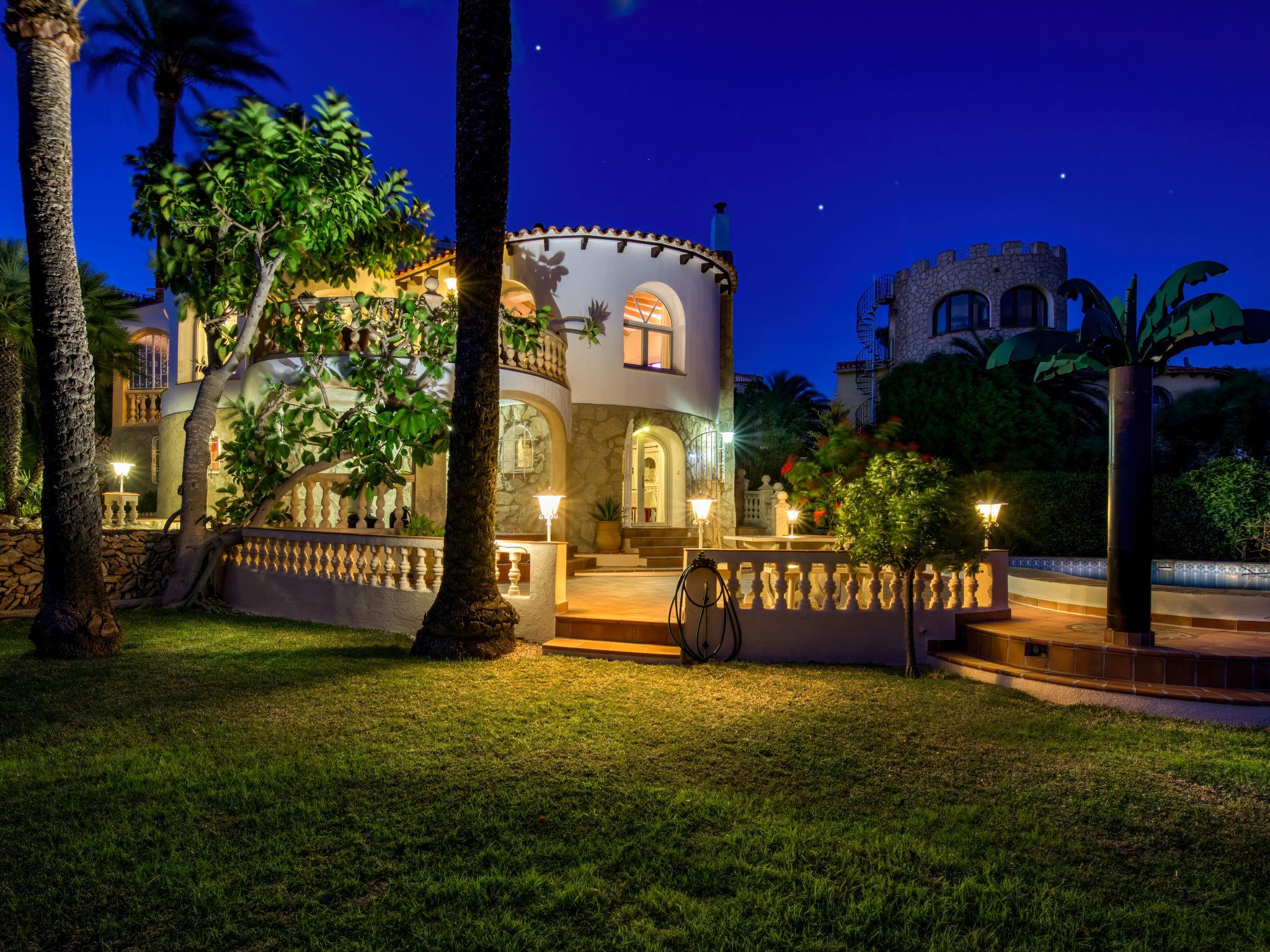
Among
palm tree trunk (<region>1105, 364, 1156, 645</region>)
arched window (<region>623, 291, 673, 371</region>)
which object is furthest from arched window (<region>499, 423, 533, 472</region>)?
palm tree trunk (<region>1105, 364, 1156, 645</region>)

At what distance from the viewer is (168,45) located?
1593cm

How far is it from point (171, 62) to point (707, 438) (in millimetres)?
14462

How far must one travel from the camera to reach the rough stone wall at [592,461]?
623 inches

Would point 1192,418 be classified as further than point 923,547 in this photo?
Yes

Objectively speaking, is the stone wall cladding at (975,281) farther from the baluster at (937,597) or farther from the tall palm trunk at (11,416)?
the tall palm trunk at (11,416)

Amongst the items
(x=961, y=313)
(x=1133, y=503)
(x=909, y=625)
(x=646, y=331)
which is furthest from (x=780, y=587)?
(x=961, y=313)

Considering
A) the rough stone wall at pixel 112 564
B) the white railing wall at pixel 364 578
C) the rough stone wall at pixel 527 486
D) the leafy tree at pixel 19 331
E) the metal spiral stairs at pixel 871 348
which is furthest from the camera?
the metal spiral stairs at pixel 871 348

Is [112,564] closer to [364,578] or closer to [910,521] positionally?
[364,578]

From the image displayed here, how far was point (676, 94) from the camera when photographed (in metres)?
76.6

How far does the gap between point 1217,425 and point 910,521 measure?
18920mm

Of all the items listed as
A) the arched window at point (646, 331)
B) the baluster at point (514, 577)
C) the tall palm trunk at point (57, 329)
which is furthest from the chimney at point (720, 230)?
the tall palm trunk at point (57, 329)

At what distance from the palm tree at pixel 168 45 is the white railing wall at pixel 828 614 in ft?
51.3

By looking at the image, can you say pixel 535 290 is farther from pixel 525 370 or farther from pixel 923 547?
pixel 923 547

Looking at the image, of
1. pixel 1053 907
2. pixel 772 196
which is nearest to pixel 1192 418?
pixel 1053 907
